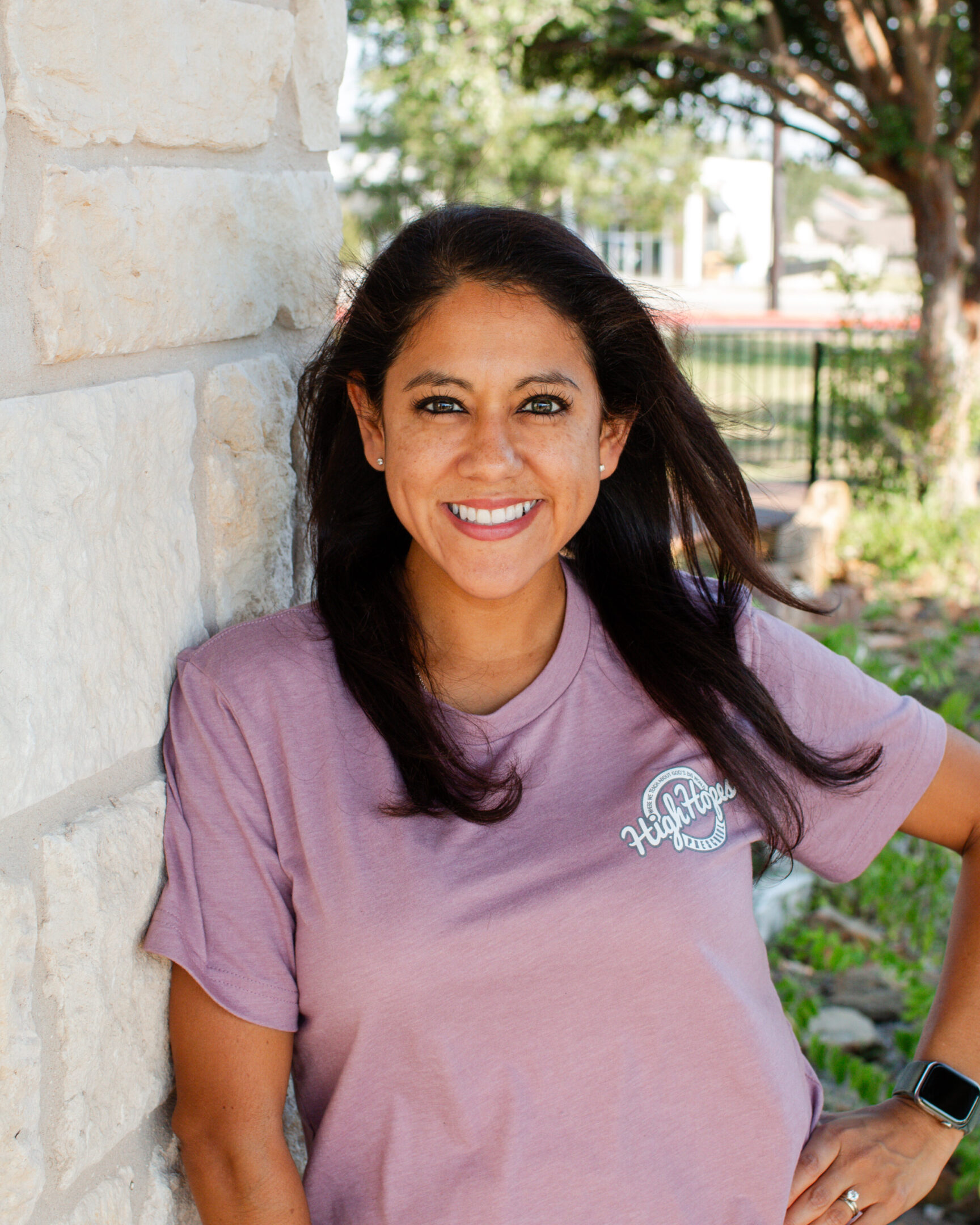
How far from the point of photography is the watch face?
1.79 meters

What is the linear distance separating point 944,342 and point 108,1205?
28.1 feet

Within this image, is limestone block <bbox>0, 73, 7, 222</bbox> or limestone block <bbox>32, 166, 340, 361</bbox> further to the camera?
limestone block <bbox>32, 166, 340, 361</bbox>

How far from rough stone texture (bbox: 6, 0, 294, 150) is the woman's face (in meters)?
0.35

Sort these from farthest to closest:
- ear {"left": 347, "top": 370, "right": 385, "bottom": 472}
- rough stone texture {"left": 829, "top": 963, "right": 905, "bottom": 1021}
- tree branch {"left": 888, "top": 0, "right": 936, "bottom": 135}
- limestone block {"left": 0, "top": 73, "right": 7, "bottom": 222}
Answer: tree branch {"left": 888, "top": 0, "right": 936, "bottom": 135}
rough stone texture {"left": 829, "top": 963, "right": 905, "bottom": 1021}
ear {"left": 347, "top": 370, "right": 385, "bottom": 472}
limestone block {"left": 0, "top": 73, "right": 7, "bottom": 222}

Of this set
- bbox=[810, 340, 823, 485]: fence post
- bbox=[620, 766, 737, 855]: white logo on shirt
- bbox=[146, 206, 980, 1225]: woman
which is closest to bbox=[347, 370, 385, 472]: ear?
bbox=[146, 206, 980, 1225]: woman

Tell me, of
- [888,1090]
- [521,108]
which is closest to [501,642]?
[888,1090]

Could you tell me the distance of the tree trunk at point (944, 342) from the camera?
840cm

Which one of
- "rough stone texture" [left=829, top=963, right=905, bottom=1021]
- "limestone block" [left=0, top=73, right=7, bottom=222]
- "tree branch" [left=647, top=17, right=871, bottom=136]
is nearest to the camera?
"limestone block" [left=0, top=73, right=7, bottom=222]

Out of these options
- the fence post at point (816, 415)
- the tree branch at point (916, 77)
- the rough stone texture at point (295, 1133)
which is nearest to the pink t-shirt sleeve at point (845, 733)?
the rough stone texture at point (295, 1133)

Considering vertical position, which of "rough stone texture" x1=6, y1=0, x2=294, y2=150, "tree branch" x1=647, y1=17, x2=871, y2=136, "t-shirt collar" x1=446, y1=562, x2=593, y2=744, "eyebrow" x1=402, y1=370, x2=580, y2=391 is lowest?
"t-shirt collar" x1=446, y1=562, x2=593, y2=744

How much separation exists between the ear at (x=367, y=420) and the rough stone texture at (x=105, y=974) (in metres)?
0.59

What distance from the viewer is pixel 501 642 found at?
5.59 ft

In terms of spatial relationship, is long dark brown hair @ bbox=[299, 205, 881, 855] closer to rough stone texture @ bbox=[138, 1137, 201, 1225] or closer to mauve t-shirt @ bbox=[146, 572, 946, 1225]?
mauve t-shirt @ bbox=[146, 572, 946, 1225]

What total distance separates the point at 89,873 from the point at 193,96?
84cm
